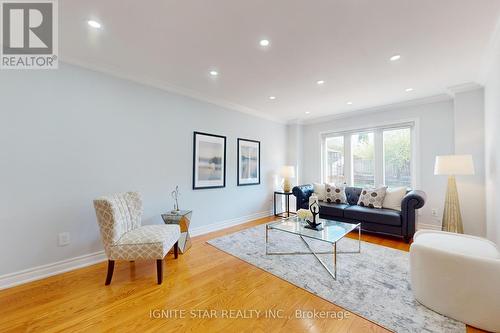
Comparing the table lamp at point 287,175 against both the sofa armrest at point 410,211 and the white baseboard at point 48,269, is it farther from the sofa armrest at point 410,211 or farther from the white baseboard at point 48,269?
the white baseboard at point 48,269

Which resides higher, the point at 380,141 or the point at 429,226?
the point at 380,141

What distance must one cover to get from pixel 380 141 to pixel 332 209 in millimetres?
1861

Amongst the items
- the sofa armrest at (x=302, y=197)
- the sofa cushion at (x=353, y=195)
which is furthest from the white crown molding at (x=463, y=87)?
the sofa armrest at (x=302, y=197)

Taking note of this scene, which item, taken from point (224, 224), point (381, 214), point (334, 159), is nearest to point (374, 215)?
point (381, 214)

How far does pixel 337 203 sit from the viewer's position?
4285 millimetres

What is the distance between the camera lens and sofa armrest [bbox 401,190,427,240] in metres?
3.18

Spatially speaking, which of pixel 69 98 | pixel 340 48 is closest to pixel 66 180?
pixel 69 98

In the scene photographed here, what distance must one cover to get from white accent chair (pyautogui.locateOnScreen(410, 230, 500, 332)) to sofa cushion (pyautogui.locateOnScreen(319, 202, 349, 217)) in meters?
2.02

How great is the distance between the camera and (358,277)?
2.20m

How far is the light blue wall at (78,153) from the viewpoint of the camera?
6.92 ft

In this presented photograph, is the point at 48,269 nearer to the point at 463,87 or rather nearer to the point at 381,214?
the point at 381,214

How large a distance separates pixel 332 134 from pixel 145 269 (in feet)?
15.5

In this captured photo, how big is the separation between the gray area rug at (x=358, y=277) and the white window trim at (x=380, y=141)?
73.2 inches

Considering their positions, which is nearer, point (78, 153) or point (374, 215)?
point (78, 153)
